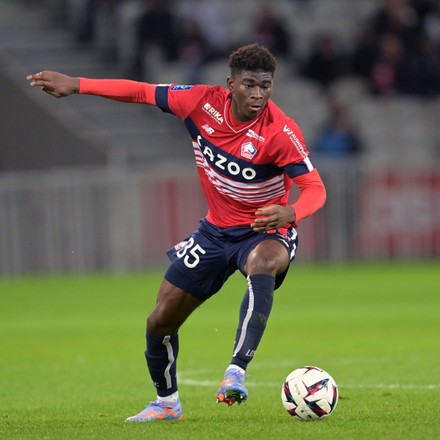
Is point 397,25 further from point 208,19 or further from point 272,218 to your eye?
point 272,218

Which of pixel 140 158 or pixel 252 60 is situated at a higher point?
pixel 252 60

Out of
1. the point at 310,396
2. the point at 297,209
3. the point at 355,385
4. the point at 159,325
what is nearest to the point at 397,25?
the point at 355,385

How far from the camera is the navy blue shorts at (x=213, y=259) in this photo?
26.9 feet

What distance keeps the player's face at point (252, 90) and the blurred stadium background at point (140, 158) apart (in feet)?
47.4

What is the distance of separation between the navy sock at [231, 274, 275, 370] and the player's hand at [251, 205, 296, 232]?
0.36 m

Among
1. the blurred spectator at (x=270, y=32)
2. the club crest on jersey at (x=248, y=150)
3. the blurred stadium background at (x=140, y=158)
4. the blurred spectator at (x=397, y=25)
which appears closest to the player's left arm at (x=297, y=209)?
the club crest on jersey at (x=248, y=150)

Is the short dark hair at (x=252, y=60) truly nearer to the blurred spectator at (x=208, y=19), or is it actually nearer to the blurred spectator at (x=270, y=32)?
the blurred spectator at (x=270, y=32)

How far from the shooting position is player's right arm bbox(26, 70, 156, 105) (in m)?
8.38

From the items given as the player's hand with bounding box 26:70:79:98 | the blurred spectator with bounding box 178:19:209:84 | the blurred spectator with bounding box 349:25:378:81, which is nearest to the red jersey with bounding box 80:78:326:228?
the player's hand with bounding box 26:70:79:98

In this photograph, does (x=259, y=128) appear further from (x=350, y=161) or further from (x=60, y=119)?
(x=60, y=119)

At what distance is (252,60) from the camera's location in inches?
320

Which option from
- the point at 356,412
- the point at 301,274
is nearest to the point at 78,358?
the point at 356,412

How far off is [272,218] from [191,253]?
92cm

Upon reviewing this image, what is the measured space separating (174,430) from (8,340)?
24.0 ft
